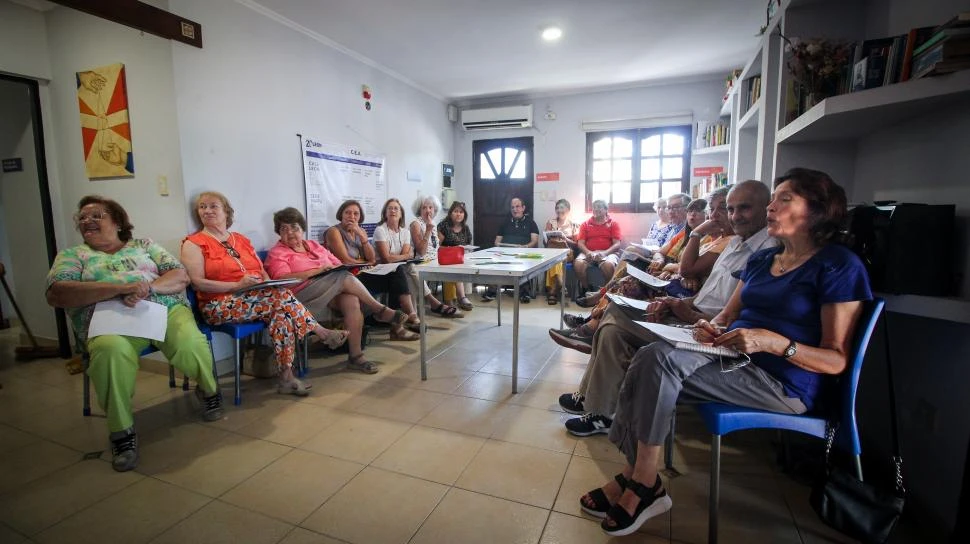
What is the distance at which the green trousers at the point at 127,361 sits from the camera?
1893 millimetres

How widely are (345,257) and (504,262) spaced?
152 centimetres

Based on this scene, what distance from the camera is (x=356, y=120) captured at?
4.30m

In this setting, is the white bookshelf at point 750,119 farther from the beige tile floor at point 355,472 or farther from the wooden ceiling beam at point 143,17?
the wooden ceiling beam at point 143,17

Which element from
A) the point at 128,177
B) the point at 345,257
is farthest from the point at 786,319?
the point at 128,177

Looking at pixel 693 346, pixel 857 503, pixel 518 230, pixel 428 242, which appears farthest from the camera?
pixel 518 230

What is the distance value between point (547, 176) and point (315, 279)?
3978 millimetres

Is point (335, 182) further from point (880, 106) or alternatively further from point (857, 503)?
point (857, 503)

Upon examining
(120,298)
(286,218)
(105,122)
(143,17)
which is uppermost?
(143,17)

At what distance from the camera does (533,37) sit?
3.85 m

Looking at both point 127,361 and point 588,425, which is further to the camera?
point 588,425

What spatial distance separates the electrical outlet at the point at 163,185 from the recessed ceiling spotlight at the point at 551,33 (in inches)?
122

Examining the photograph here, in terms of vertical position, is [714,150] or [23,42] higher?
[23,42]

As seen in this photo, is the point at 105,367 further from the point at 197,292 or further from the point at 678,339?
the point at 678,339

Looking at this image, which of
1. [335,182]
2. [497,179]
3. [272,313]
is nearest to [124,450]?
[272,313]
